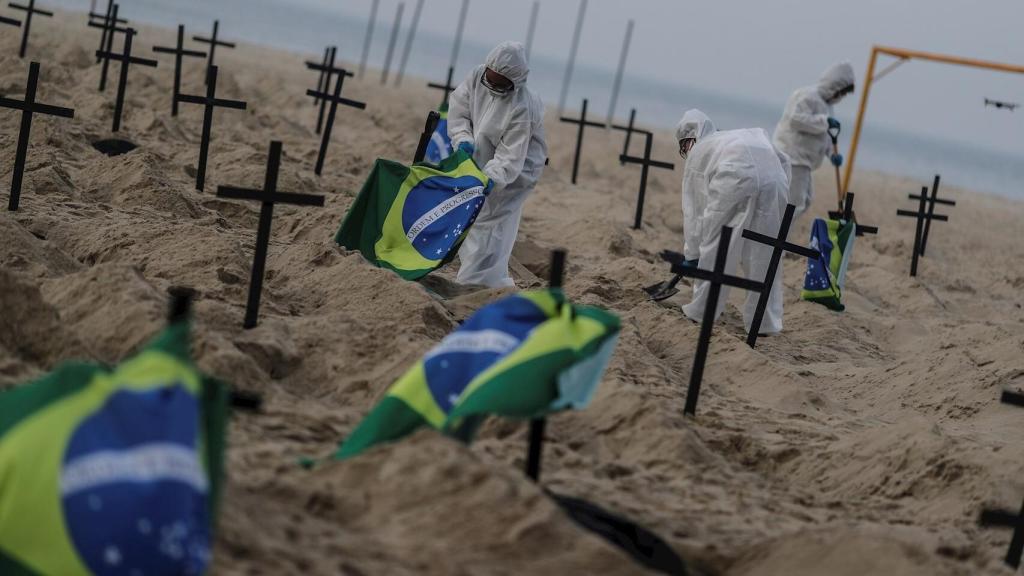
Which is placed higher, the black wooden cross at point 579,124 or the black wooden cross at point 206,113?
the black wooden cross at point 579,124

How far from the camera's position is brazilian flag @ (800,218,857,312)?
1109 centimetres

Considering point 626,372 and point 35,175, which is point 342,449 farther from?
point 35,175

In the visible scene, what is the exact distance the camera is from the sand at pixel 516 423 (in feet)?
14.0

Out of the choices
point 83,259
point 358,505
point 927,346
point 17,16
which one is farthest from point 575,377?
point 17,16

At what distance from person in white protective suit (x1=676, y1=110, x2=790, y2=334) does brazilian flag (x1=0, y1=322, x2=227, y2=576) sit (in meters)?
6.02

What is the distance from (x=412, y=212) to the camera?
884 cm

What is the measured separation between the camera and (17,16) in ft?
98.0

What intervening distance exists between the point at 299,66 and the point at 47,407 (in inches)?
1210

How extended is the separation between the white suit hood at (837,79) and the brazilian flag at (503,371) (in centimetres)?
786

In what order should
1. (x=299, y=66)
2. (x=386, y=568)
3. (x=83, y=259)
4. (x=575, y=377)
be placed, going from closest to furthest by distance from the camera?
1. (x=386, y=568)
2. (x=575, y=377)
3. (x=83, y=259)
4. (x=299, y=66)

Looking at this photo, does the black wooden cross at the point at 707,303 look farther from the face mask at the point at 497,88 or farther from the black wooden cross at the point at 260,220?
the face mask at the point at 497,88

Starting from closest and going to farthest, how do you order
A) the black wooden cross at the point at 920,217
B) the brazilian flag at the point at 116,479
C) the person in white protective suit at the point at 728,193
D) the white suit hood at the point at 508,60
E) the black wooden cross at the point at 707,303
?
1. the brazilian flag at the point at 116,479
2. the black wooden cross at the point at 707,303
3. the white suit hood at the point at 508,60
4. the person in white protective suit at the point at 728,193
5. the black wooden cross at the point at 920,217

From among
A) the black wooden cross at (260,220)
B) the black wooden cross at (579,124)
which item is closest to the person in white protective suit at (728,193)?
the black wooden cross at (260,220)

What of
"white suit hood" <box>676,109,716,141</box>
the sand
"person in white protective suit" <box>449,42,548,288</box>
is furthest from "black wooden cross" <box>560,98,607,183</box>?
"person in white protective suit" <box>449,42,548,288</box>
